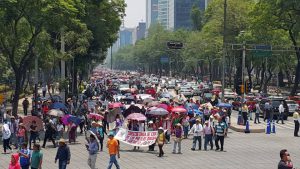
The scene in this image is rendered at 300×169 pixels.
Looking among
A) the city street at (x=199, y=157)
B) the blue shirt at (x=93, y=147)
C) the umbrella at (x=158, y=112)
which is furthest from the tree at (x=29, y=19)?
the blue shirt at (x=93, y=147)

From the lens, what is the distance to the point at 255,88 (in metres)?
99.0

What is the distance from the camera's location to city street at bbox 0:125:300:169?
23750mm

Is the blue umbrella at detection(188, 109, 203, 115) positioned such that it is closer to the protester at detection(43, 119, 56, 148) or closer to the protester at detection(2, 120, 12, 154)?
the protester at detection(43, 119, 56, 148)

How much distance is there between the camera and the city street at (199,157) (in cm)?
2375

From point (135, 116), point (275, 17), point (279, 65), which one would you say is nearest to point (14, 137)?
point (135, 116)

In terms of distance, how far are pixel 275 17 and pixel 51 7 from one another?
36.7m

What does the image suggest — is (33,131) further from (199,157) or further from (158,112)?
(199,157)

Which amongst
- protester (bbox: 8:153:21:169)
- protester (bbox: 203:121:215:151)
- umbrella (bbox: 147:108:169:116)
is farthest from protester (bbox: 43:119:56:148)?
protester (bbox: 8:153:21:169)

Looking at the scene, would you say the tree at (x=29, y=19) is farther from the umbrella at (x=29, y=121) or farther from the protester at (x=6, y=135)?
the protester at (x=6, y=135)

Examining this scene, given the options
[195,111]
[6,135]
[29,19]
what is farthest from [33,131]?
[195,111]

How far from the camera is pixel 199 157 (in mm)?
25906

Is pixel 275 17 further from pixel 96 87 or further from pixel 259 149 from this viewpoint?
pixel 259 149

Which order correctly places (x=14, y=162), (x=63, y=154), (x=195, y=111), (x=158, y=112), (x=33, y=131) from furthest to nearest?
(x=195, y=111) → (x=158, y=112) → (x=33, y=131) → (x=63, y=154) → (x=14, y=162)

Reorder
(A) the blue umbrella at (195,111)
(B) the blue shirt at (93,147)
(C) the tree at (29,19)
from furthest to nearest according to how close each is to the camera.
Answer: (A) the blue umbrella at (195,111)
(C) the tree at (29,19)
(B) the blue shirt at (93,147)
